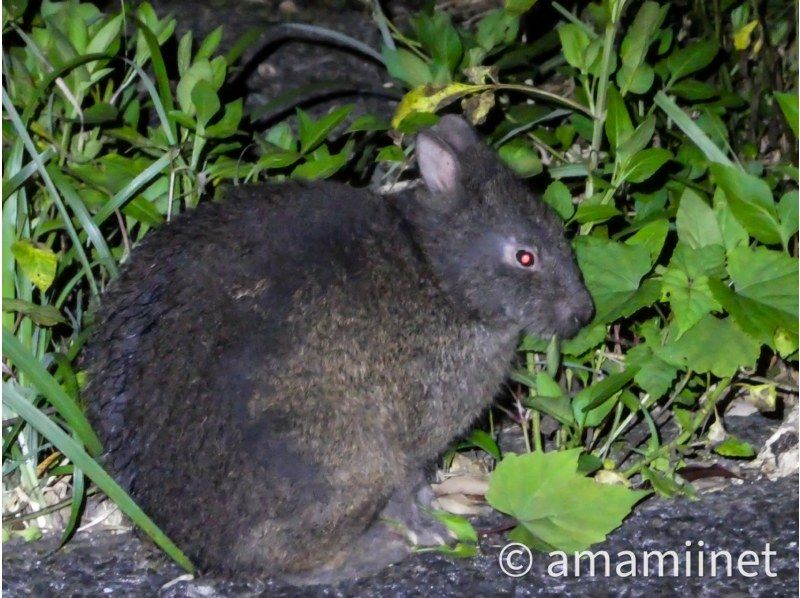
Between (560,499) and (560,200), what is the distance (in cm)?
128

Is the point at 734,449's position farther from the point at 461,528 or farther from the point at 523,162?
the point at 523,162

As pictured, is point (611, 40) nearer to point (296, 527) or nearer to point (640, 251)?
point (640, 251)

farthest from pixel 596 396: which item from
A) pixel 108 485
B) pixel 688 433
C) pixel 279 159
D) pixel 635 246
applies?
pixel 108 485

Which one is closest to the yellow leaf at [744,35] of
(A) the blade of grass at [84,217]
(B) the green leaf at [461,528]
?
(B) the green leaf at [461,528]

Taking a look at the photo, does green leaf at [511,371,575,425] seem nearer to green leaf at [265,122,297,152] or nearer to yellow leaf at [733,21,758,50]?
green leaf at [265,122,297,152]

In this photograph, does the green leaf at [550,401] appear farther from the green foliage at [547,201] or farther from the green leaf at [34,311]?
the green leaf at [34,311]

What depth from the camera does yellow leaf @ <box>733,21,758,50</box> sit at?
587 centimetres

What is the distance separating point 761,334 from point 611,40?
1.31 meters

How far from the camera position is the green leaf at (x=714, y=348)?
13.7 ft

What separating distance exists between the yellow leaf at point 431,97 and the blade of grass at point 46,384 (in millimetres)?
1689

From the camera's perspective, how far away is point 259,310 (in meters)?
3.96

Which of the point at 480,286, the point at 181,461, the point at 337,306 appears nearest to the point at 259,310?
the point at 337,306

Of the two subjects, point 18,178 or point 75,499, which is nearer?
point 75,499

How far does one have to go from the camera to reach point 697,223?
4.47 m
